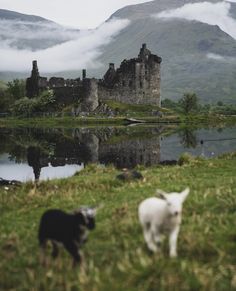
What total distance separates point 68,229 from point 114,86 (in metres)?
109

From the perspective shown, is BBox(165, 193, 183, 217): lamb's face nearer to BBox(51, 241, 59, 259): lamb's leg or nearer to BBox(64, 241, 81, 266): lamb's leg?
BBox(64, 241, 81, 266): lamb's leg

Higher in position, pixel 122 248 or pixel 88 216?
pixel 88 216

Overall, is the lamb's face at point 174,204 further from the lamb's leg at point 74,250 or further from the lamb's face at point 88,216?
the lamb's leg at point 74,250

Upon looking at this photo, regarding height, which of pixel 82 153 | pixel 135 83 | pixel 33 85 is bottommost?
pixel 82 153

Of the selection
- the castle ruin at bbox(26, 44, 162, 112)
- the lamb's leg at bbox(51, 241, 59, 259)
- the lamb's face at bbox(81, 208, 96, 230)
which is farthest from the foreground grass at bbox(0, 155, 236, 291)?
the castle ruin at bbox(26, 44, 162, 112)

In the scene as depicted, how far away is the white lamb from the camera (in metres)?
9.70

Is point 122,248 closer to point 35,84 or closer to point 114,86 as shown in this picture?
point 114,86

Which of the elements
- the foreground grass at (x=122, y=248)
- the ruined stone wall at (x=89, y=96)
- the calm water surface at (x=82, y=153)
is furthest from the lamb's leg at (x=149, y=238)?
the ruined stone wall at (x=89, y=96)

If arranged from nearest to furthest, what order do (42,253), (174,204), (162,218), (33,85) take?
(174,204) < (162,218) < (42,253) < (33,85)

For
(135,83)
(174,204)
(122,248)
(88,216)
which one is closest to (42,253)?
(88,216)

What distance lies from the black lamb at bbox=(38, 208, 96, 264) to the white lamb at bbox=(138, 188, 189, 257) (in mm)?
1146

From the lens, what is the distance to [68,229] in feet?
31.7

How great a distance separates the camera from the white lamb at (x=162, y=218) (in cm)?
970

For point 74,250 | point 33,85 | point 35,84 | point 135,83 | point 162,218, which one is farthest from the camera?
point 135,83
